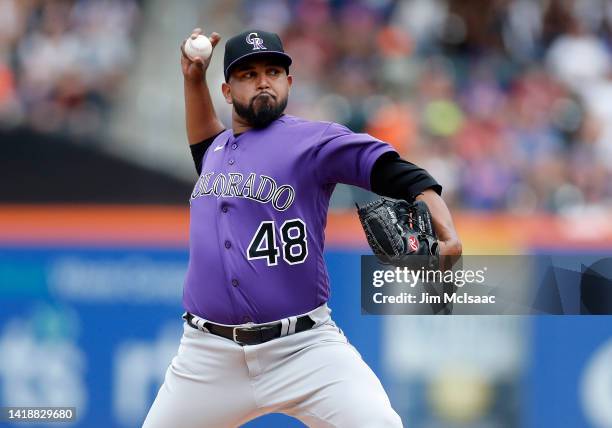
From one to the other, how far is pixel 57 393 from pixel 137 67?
4.13 meters

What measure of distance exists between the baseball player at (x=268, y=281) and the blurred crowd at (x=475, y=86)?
4.66 m

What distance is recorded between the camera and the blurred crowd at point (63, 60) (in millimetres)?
8469

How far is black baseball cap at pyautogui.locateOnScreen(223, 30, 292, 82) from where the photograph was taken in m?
3.64

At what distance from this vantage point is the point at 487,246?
588cm

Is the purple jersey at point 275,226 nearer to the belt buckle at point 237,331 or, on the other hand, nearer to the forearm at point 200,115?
the belt buckle at point 237,331

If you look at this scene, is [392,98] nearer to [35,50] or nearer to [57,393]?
[35,50]

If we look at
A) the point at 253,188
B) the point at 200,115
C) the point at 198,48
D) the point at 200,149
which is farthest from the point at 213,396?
the point at 198,48

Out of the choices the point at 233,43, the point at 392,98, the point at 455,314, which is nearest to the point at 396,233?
the point at 233,43

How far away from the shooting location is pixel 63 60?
8953mm

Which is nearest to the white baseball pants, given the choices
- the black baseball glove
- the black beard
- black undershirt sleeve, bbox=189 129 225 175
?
the black baseball glove

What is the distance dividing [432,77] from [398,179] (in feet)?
19.5

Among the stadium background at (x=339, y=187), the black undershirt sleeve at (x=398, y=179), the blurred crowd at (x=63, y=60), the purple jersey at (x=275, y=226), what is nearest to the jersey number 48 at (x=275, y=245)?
the purple jersey at (x=275, y=226)

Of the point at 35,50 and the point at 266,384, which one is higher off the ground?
the point at 35,50

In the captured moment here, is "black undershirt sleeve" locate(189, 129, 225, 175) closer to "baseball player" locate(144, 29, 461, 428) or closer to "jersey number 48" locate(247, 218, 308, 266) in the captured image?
"baseball player" locate(144, 29, 461, 428)
